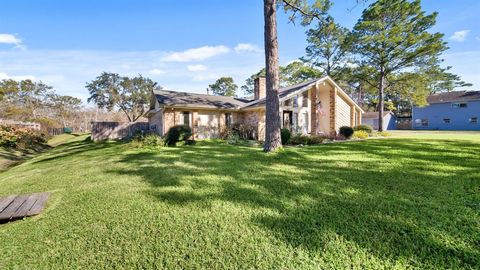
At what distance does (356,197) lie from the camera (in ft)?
12.1

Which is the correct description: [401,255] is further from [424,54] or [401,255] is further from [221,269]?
[424,54]

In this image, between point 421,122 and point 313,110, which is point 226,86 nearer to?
point 313,110

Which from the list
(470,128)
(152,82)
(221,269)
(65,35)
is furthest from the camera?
(152,82)

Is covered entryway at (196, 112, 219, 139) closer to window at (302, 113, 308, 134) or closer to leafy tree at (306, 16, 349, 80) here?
window at (302, 113, 308, 134)

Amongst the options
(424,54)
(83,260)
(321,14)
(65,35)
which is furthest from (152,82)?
(83,260)

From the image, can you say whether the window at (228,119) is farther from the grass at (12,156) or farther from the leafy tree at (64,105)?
the leafy tree at (64,105)

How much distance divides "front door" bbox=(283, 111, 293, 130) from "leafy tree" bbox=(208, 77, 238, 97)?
3448cm

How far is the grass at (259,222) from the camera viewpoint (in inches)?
92.1

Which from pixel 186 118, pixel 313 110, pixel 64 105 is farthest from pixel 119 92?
pixel 313 110

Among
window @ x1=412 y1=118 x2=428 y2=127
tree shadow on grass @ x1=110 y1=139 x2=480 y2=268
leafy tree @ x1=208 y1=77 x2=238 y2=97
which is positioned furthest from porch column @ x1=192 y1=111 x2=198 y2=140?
window @ x1=412 y1=118 x2=428 y2=127

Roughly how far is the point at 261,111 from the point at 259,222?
12.9m

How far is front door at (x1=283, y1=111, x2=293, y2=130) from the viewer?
16781mm

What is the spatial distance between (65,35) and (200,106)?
10.3m

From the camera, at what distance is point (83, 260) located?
2393mm
